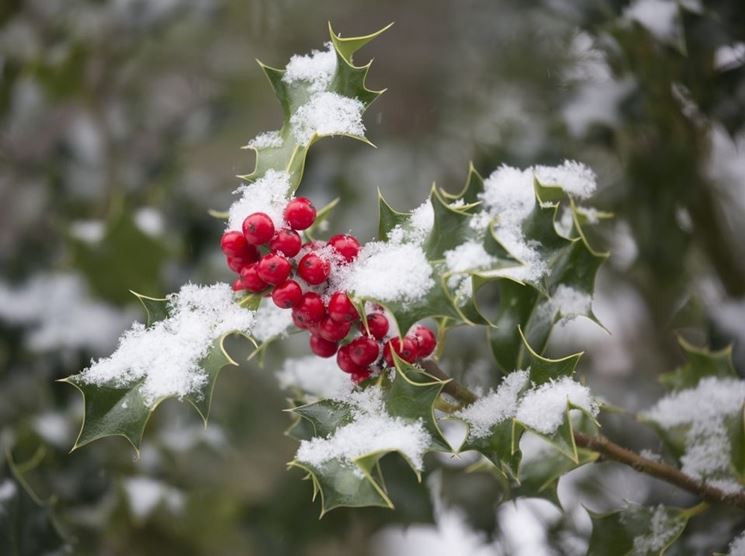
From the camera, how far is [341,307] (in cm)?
57

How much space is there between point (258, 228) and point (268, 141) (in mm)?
116

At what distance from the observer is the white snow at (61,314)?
115cm

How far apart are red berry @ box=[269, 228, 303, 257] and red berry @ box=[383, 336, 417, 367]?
4.1 inches

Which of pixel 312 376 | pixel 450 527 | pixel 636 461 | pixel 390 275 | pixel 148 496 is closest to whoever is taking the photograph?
pixel 390 275

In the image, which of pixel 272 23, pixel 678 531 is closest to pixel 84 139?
pixel 272 23

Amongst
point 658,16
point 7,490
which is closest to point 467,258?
point 658,16

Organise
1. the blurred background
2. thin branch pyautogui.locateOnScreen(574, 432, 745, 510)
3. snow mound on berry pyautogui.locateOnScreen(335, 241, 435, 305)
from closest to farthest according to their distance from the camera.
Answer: snow mound on berry pyautogui.locateOnScreen(335, 241, 435, 305) → thin branch pyautogui.locateOnScreen(574, 432, 745, 510) → the blurred background

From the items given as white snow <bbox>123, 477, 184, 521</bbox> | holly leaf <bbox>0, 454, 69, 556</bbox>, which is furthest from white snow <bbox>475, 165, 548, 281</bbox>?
white snow <bbox>123, 477, 184, 521</bbox>

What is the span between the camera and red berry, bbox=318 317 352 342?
58 centimetres

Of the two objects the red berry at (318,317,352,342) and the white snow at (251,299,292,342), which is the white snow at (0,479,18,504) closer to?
the white snow at (251,299,292,342)

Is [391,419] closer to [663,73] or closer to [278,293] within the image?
[278,293]

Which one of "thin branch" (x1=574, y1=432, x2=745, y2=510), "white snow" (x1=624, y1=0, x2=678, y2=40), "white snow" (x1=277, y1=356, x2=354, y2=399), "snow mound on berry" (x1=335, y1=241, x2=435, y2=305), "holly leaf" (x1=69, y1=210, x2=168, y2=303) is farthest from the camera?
"holly leaf" (x1=69, y1=210, x2=168, y2=303)

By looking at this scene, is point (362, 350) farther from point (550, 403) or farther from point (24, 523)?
point (24, 523)

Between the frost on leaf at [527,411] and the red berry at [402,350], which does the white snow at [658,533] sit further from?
the red berry at [402,350]
